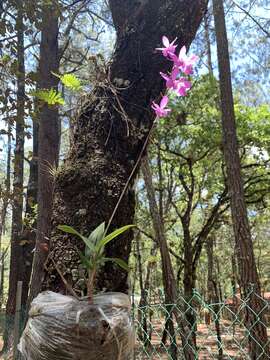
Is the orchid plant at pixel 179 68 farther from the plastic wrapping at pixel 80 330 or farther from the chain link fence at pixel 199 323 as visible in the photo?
the chain link fence at pixel 199 323

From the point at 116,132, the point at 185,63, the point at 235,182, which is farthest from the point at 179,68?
the point at 235,182

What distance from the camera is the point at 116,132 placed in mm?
1492

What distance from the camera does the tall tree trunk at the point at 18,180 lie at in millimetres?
3379

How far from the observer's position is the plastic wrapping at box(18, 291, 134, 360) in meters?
0.98

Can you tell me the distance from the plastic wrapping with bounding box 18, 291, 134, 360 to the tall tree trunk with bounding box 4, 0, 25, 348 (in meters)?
2.52

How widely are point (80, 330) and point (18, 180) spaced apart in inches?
247

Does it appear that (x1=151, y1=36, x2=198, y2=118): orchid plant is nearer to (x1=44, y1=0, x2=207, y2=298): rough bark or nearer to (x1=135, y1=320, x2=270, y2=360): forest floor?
(x1=44, y1=0, x2=207, y2=298): rough bark

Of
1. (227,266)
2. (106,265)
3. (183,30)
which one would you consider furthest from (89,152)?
(227,266)

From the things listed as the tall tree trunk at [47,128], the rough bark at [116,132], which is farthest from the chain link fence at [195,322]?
the tall tree trunk at [47,128]

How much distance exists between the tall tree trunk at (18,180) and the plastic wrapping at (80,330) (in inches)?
99.4

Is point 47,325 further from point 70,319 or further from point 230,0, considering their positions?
point 230,0

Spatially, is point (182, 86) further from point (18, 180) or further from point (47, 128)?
point (18, 180)

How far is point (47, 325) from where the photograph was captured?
100 centimetres

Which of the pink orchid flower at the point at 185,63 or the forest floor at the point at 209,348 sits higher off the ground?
the pink orchid flower at the point at 185,63
